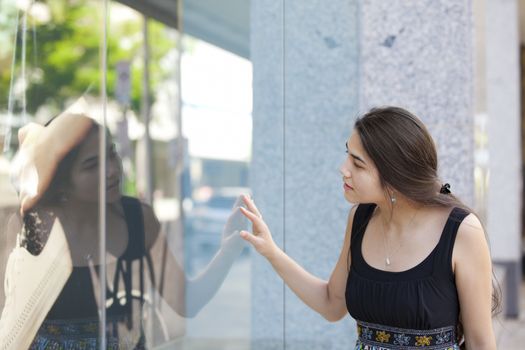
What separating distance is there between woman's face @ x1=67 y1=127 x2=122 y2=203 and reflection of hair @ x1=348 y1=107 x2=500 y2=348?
1190mm

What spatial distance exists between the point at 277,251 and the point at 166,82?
1036 centimetres

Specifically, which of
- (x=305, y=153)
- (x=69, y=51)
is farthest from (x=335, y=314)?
(x=69, y=51)

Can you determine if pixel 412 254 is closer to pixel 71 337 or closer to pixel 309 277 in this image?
pixel 309 277

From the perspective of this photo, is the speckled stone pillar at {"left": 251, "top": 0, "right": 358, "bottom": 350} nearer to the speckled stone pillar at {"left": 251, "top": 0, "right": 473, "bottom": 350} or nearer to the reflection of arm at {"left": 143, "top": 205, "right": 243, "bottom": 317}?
the speckled stone pillar at {"left": 251, "top": 0, "right": 473, "bottom": 350}

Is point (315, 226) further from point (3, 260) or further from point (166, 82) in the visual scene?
point (166, 82)

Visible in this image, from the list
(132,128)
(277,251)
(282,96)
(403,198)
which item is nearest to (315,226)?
(282,96)

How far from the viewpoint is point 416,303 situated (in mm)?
2119

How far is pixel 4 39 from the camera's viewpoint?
11.9 feet

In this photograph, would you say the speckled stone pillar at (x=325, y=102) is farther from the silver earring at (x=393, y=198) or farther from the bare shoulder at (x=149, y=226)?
the silver earring at (x=393, y=198)

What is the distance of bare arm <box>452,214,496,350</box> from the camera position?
2.12m

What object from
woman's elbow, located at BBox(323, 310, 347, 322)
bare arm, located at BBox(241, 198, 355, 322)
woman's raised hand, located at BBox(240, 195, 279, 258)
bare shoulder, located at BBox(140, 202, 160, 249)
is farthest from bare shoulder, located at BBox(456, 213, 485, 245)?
bare shoulder, located at BBox(140, 202, 160, 249)

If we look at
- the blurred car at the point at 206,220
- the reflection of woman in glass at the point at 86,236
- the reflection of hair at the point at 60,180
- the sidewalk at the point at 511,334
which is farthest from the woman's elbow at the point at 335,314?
the sidewalk at the point at 511,334

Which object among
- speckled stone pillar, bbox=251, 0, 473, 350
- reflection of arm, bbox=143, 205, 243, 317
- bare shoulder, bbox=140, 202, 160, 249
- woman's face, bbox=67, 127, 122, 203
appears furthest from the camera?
speckled stone pillar, bbox=251, 0, 473, 350

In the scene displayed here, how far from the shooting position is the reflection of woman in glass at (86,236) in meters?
2.78
